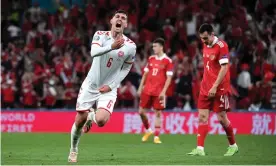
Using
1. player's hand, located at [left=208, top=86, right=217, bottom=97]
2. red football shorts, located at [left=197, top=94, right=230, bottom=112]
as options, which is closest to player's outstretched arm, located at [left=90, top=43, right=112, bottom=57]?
player's hand, located at [left=208, top=86, right=217, bottom=97]

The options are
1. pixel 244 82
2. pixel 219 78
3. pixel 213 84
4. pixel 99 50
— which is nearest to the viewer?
pixel 99 50

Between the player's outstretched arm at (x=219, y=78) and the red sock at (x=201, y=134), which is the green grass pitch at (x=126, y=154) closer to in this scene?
the red sock at (x=201, y=134)

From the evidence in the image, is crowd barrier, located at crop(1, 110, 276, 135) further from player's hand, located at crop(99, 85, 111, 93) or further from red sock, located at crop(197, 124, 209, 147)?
player's hand, located at crop(99, 85, 111, 93)

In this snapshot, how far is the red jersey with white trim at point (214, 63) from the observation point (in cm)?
1353

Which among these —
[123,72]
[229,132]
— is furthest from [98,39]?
[229,132]

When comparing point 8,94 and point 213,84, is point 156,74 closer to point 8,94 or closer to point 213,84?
point 213,84

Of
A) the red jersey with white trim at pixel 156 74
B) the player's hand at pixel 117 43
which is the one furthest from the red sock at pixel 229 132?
the red jersey with white trim at pixel 156 74

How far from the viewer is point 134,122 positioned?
23703mm

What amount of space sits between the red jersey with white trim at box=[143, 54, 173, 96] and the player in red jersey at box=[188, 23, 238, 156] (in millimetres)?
4819

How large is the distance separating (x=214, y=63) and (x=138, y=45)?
12.9 m

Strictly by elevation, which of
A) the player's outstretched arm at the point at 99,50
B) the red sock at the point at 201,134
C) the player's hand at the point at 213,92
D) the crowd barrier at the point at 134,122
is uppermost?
the player's outstretched arm at the point at 99,50

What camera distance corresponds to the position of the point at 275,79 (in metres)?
24.0

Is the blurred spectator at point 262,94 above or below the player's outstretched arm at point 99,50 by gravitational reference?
below

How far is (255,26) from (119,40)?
1591cm
